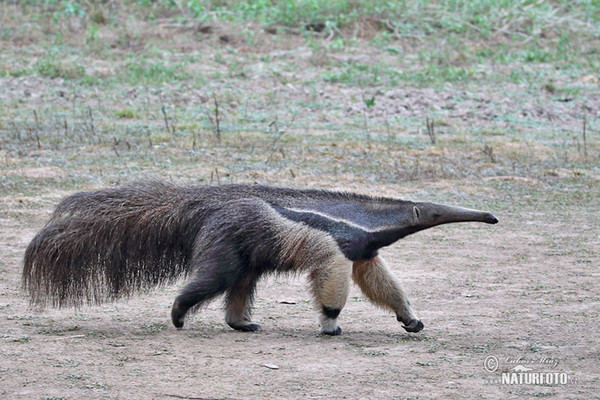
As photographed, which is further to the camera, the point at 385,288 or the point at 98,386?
the point at 385,288

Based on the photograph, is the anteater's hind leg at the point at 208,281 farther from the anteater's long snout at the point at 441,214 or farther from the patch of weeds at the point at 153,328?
the anteater's long snout at the point at 441,214

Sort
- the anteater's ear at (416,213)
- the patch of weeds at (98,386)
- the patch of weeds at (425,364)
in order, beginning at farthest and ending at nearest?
the anteater's ear at (416,213) → the patch of weeds at (425,364) → the patch of weeds at (98,386)

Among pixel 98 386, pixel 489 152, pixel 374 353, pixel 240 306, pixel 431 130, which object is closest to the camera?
pixel 98 386

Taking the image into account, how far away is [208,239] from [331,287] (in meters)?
Answer: 0.73

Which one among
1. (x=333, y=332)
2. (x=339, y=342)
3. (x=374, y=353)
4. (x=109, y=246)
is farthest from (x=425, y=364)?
(x=109, y=246)

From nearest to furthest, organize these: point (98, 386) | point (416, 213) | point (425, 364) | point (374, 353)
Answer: point (98, 386) < point (425, 364) < point (374, 353) < point (416, 213)

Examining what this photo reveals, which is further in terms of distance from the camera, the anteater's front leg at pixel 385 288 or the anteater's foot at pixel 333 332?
the anteater's front leg at pixel 385 288

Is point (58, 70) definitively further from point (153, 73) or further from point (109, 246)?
point (109, 246)

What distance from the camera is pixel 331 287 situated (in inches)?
197

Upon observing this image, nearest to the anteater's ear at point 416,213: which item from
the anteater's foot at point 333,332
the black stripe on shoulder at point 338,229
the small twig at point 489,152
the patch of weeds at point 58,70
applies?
the black stripe on shoulder at point 338,229

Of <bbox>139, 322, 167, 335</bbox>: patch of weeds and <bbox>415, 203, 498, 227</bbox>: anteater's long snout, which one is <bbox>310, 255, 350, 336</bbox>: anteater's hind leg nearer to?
<bbox>415, 203, 498, 227</bbox>: anteater's long snout

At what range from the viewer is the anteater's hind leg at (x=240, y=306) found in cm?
527

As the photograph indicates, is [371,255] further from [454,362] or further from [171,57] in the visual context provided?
[171,57]

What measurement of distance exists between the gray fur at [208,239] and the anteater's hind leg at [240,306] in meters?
0.03
